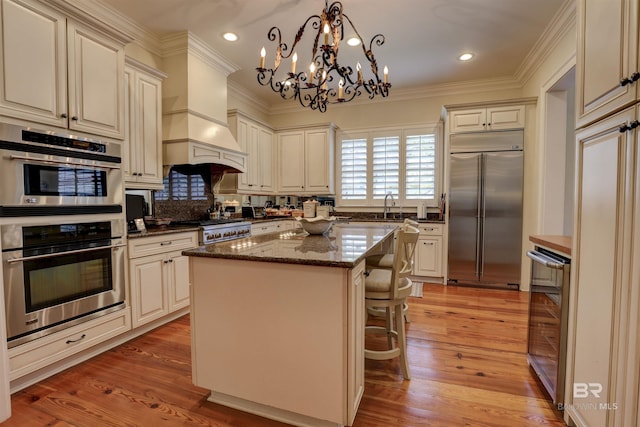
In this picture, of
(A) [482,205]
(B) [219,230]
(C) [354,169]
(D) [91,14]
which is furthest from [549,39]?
(D) [91,14]

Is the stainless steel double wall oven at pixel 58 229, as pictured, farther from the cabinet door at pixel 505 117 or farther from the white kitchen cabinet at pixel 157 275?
the cabinet door at pixel 505 117

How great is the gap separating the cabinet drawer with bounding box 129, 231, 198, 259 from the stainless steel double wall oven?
0.38 feet

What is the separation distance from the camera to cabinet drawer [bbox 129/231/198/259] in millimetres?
2611

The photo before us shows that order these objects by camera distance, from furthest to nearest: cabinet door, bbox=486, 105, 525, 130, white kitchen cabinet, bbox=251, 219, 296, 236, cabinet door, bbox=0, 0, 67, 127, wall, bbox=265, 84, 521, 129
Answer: wall, bbox=265, 84, 521, 129
white kitchen cabinet, bbox=251, 219, 296, 236
cabinet door, bbox=486, 105, 525, 130
cabinet door, bbox=0, 0, 67, 127

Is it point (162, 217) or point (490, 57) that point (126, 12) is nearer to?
point (162, 217)

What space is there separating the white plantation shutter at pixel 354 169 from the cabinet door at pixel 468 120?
146 centimetres

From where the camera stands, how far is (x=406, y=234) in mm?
1890

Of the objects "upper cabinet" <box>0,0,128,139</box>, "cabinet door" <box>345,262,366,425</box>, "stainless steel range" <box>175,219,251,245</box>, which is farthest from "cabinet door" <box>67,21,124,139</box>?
"cabinet door" <box>345,262,366,425</box>

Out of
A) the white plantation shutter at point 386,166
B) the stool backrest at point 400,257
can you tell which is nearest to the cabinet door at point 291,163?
the white plantation shutter at point 386,166

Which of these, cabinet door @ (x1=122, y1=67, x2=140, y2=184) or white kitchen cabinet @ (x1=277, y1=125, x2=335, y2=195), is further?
white kitchen cabinet @ (x1=277, y1=125, x2=335, y2=195)

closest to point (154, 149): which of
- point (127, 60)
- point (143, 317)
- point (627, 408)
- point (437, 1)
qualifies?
point (127, 60)

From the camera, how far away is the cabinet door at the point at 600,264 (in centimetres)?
121

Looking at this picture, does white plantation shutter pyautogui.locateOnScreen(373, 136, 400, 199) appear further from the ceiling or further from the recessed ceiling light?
the recessed ceiling light

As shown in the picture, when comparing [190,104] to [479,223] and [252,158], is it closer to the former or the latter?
[252,158]
